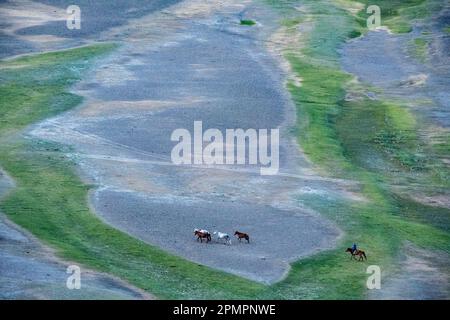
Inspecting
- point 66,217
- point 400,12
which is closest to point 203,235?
point 66,217

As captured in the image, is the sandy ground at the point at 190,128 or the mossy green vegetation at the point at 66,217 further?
the sandy ground at the point at 190,128

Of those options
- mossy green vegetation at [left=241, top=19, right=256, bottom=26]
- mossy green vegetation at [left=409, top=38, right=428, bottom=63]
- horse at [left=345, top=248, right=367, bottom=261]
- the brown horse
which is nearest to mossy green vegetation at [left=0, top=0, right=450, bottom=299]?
horse at [left=345, top=248, right=367, bottom=261]

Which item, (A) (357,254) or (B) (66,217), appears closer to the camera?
(A) (357,254)

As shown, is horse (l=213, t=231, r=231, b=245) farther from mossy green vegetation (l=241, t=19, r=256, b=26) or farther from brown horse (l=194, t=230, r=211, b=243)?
mossy green vegetation (l=241, t=19, r=256, b=26)

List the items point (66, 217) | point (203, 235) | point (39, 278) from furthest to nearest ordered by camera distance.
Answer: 1. point (66, 217)
2. point (203, 235)
3. point (39, 278)

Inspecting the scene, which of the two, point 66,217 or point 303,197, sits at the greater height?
point 303,197

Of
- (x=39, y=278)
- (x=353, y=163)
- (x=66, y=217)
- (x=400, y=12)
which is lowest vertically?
(x=39, y=278)

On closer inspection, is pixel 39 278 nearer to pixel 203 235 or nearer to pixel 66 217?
pixel 203 235

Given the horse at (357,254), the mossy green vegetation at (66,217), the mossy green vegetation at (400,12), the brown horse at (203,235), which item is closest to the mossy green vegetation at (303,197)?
the mossy green vegetation at (66,217)

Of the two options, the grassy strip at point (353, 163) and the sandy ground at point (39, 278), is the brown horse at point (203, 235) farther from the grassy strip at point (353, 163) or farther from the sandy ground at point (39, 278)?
the sandy ground at point (39, 278)
